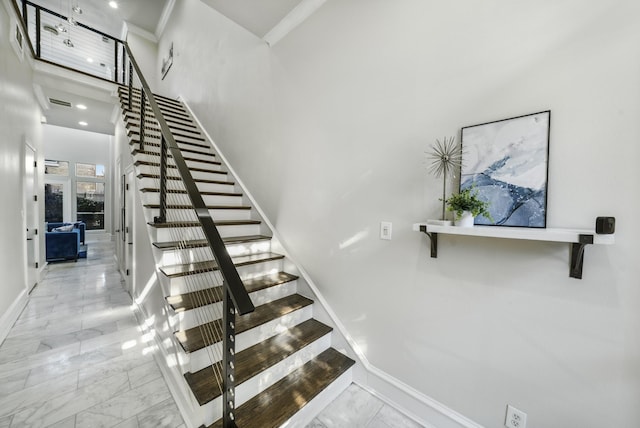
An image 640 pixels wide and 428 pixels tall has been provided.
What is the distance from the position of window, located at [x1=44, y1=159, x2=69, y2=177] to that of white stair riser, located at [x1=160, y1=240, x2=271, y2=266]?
9.67 meters

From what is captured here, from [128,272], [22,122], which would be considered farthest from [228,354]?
[22,122]

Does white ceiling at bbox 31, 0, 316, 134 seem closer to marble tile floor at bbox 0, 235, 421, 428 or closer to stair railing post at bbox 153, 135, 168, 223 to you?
stair railing post at bbox 153, 135, 168, 223

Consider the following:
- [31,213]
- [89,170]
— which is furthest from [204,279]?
[89,170]

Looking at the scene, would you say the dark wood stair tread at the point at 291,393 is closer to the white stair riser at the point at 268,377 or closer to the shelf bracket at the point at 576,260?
the white stair riser at the point at 268,377

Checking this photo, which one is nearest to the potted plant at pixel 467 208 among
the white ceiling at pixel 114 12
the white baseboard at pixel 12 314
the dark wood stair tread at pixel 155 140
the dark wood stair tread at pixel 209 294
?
the dark wood stair tread at pixel 209 294

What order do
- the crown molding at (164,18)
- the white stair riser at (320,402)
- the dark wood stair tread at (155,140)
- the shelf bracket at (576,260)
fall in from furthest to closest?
the crown molding at (164,18)
the dark wood stair tread at (155,140)
the white stair riser at (320,402)
the shelf bracket at (576,260)

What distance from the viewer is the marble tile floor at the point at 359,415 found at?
1.65m

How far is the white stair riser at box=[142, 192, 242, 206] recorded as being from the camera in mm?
2539

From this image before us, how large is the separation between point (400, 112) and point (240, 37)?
2.86 m

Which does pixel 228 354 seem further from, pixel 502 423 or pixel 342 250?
pixel 502 423

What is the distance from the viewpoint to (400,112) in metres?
1.75

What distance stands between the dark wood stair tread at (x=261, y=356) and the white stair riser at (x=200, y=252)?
2.87 ft

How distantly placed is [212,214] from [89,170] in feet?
30.0

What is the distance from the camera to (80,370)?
81.7 inches
